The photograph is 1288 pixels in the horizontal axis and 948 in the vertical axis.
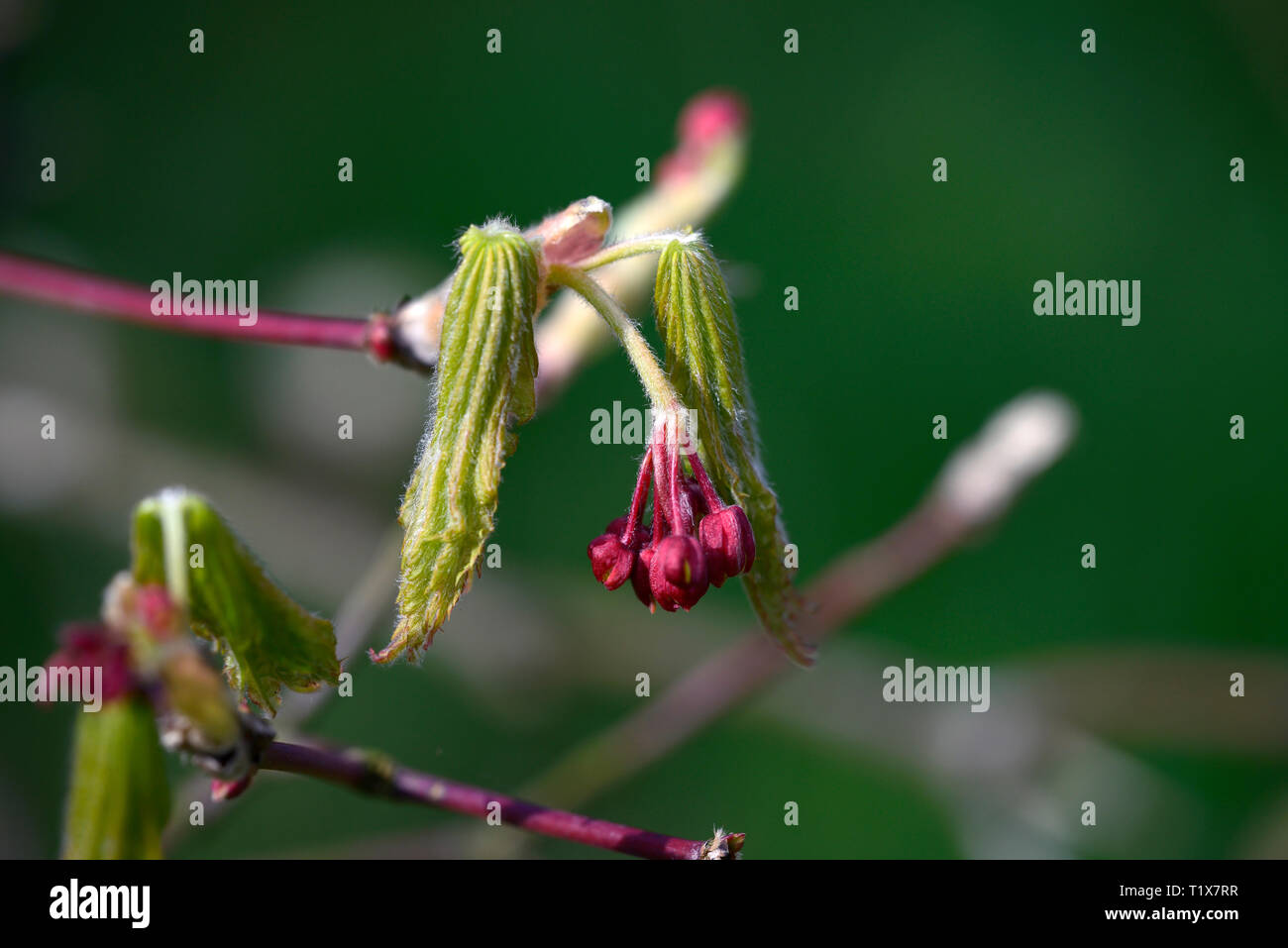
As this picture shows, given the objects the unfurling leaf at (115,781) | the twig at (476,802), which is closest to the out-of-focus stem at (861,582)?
the twig at (476,802)

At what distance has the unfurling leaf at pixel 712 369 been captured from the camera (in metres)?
1.44

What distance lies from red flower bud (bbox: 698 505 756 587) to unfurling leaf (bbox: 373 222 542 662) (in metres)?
0.24

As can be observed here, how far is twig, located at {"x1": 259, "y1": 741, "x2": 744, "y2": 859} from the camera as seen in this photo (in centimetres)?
140

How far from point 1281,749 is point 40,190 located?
4.02 metres

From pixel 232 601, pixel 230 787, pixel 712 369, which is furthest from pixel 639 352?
pixel 230 787

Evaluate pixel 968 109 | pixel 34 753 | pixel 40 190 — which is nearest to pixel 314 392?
pixel 40 190

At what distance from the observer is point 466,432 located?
1407 mm

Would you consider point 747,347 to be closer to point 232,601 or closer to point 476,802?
point 476,802

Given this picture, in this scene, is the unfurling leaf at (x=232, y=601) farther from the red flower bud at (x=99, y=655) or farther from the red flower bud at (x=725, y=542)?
the red flower bud at (x=725, y=542)

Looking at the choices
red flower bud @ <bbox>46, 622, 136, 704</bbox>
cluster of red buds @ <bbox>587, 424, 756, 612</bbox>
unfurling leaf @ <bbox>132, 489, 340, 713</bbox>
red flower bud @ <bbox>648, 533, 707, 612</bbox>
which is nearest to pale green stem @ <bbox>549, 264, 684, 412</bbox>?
cluster of red buds @ <bbox>587, 424, 756, 612</bbox>

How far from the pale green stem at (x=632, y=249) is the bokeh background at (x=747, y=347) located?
2.40m

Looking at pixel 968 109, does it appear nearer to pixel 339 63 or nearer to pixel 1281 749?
pixel 339 63

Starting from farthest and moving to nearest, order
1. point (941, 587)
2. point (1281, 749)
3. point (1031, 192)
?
1. point (1031, 192)
2. point (941, 587)
3. point (1281, 749)

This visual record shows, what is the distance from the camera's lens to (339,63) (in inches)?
210
